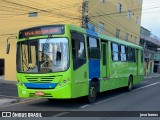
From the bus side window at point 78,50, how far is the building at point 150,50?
49.0 meters

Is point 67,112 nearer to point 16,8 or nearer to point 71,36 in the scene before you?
point 71,36

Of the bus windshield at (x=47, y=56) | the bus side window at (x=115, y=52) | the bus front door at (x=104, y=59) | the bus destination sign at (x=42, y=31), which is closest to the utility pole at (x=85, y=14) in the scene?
the bus side window at (x=115, y=52)

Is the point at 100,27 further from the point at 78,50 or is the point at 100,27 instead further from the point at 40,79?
the point at 40,79

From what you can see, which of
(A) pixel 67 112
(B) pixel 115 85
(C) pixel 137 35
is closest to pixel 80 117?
(A) pixel 67 112

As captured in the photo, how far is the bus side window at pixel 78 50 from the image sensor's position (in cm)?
1266

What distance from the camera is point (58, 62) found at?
12.4 metres

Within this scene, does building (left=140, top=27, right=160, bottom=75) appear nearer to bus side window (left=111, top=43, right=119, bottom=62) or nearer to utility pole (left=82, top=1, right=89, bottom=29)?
utility pole (left=82, top=1, right=89, bottom=29)

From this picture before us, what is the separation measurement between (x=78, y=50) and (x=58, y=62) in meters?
1.06

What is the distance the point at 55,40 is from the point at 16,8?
25320 mm

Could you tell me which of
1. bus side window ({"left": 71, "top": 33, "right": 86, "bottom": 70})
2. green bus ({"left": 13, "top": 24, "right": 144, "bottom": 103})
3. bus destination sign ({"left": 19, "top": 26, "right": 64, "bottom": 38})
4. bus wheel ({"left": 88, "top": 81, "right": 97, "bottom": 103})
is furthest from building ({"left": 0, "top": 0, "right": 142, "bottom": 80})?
bus destination sign ({"left": 19, "top": 26, "right": 64, "bottom": 38})

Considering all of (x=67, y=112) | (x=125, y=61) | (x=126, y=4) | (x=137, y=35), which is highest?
(x=126, y=4)

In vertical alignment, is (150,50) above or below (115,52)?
above

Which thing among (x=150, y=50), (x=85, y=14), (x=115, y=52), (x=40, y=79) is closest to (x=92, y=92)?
(x=40, y=79)

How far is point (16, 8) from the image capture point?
3672 centimetres
